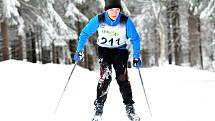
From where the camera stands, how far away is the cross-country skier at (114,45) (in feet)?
24.0

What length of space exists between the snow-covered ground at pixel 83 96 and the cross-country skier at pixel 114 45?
50 centimetres

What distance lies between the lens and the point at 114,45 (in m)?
7.43

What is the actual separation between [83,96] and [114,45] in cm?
407

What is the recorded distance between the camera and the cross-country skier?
7.31 meters

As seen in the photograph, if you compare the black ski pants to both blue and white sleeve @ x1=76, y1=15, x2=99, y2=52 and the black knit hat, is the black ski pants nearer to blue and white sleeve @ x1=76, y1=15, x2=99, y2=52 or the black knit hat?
blue and white sleeve @ x1=76, y1=15, x2=99, y2=52

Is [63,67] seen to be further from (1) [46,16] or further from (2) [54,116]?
(2) [54,116]

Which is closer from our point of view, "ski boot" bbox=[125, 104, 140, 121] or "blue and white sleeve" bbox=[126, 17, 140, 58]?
"ski boot" bbox=[125, 104, 140, 121]

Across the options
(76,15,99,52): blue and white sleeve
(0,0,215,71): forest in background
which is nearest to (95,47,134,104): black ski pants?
(76,15,99,52): blue and white sleeve

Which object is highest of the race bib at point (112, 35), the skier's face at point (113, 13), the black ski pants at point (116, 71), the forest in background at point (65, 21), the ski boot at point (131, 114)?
the forest in background at point (65, 21)

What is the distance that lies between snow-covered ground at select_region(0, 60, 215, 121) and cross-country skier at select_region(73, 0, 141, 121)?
50 centimetres

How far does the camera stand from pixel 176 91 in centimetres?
1204

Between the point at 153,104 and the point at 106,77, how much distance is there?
2552 millimetres

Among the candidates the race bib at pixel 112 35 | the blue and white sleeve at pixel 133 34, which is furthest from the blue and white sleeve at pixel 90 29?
the blue and white sleeve at pixel 133 34

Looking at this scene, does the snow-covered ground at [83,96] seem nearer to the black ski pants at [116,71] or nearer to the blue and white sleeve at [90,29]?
the black ski pants at [116,71]
